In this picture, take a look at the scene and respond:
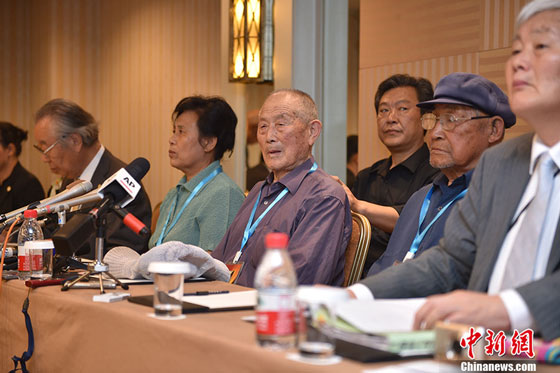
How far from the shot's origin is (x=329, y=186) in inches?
103

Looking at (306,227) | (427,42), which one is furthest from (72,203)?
(427,42)

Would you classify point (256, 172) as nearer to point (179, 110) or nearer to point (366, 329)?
point (179, 110)

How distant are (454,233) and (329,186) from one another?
1.01 meters

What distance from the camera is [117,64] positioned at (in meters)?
6.73

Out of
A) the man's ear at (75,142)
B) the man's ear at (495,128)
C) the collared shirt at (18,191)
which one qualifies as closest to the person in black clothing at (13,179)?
the collared shirt at (18,191)

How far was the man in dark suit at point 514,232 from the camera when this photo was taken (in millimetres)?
1266

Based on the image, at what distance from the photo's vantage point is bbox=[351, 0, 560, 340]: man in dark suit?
1.27 metres

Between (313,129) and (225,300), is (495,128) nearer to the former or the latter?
(313,129)

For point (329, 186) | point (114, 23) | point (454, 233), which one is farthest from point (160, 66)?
point (454, 233)

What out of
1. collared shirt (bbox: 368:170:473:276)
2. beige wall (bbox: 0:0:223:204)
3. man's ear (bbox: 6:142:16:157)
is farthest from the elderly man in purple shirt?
man's ear (bbox: 6:142:16:157)

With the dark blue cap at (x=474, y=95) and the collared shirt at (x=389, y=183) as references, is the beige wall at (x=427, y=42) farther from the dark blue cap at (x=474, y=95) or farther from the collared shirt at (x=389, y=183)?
the dark blue cap at (x=474, y=95)

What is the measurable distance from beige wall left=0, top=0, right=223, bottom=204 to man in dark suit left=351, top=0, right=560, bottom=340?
10.9ft

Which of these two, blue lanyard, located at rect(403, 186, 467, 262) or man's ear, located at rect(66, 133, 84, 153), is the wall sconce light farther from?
blue lanyard, located at rect(403, 186, 467, 262)

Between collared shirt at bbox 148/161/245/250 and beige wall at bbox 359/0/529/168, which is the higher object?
beige wall at bbox 359/0/529/168
